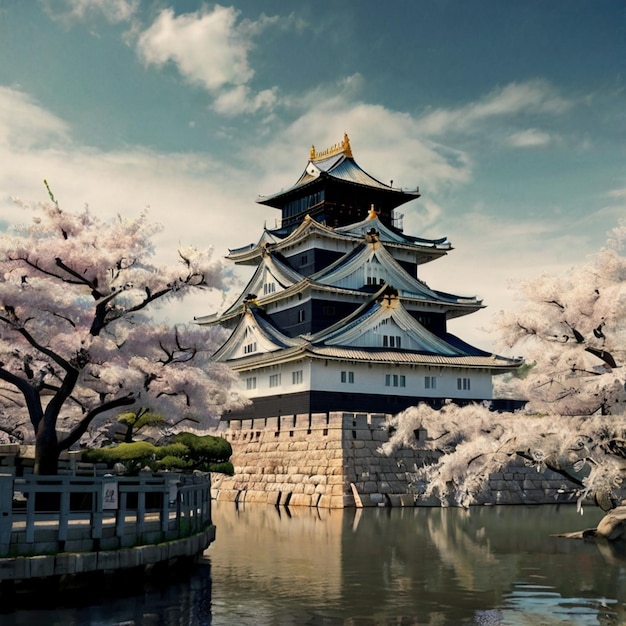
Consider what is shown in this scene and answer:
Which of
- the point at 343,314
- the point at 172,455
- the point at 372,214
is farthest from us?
the point at 372,214

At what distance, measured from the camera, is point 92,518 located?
1522cm

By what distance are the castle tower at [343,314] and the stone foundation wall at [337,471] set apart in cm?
229

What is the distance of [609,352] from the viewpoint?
23562 millimetres

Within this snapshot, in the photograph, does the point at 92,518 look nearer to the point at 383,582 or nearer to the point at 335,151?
the point at 383,582

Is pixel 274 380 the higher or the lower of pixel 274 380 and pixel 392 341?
the lower

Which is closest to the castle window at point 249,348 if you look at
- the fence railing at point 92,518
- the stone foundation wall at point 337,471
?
the stone foundation wall at point 337,471

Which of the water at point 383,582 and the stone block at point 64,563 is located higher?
the stone block at point 64,563

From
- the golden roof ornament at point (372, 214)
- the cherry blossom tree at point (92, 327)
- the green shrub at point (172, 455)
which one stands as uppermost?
the golden roof ornament at point (372, 214)

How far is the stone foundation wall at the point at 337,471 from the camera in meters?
36.1

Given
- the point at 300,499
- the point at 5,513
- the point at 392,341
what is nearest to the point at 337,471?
the point at 300,499

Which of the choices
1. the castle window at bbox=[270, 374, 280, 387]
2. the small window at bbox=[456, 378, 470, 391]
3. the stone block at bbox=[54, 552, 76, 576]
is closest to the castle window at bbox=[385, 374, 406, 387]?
the small window at bbox=[456, 378, 470, 391]

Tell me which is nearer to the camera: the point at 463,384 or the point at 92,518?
the point at 92,518

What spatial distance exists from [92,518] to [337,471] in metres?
21.7

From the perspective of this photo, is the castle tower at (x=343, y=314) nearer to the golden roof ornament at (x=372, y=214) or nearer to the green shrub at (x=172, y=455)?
the golden roof ornament at (x=372, y=214)
